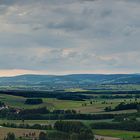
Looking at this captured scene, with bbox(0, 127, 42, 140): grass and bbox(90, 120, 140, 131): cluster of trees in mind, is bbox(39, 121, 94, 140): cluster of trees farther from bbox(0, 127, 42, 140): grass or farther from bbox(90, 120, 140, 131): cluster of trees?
bbox(90, 120, 140, 131): cluster of trees

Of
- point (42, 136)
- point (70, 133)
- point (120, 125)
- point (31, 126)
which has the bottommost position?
point (42, 136)

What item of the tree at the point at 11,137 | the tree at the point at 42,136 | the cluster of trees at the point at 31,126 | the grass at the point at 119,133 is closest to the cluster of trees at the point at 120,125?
the grass at the point at 119,133

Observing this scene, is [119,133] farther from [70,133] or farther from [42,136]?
[42,136]

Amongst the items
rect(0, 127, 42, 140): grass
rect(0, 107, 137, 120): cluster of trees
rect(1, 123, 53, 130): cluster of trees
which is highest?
rect(0, 107, 137, 120): cluster of trees

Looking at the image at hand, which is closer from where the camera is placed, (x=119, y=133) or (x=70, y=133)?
(x=70, y=133)

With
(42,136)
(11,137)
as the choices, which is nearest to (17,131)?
(11,137)

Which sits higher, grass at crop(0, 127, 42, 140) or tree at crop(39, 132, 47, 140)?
grass at crop(0, 127, 42, 140)

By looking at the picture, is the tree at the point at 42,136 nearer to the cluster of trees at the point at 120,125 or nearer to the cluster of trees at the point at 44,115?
the cluster of trees at the point at 120,125

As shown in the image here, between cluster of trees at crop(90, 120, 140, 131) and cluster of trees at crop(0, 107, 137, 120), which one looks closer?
cluster of trees at crop(90, 120, 140, 131)

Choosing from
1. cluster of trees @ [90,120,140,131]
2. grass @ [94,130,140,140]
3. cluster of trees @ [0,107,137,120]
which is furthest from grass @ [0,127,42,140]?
cluster of trees @ [0,107,137,120]
